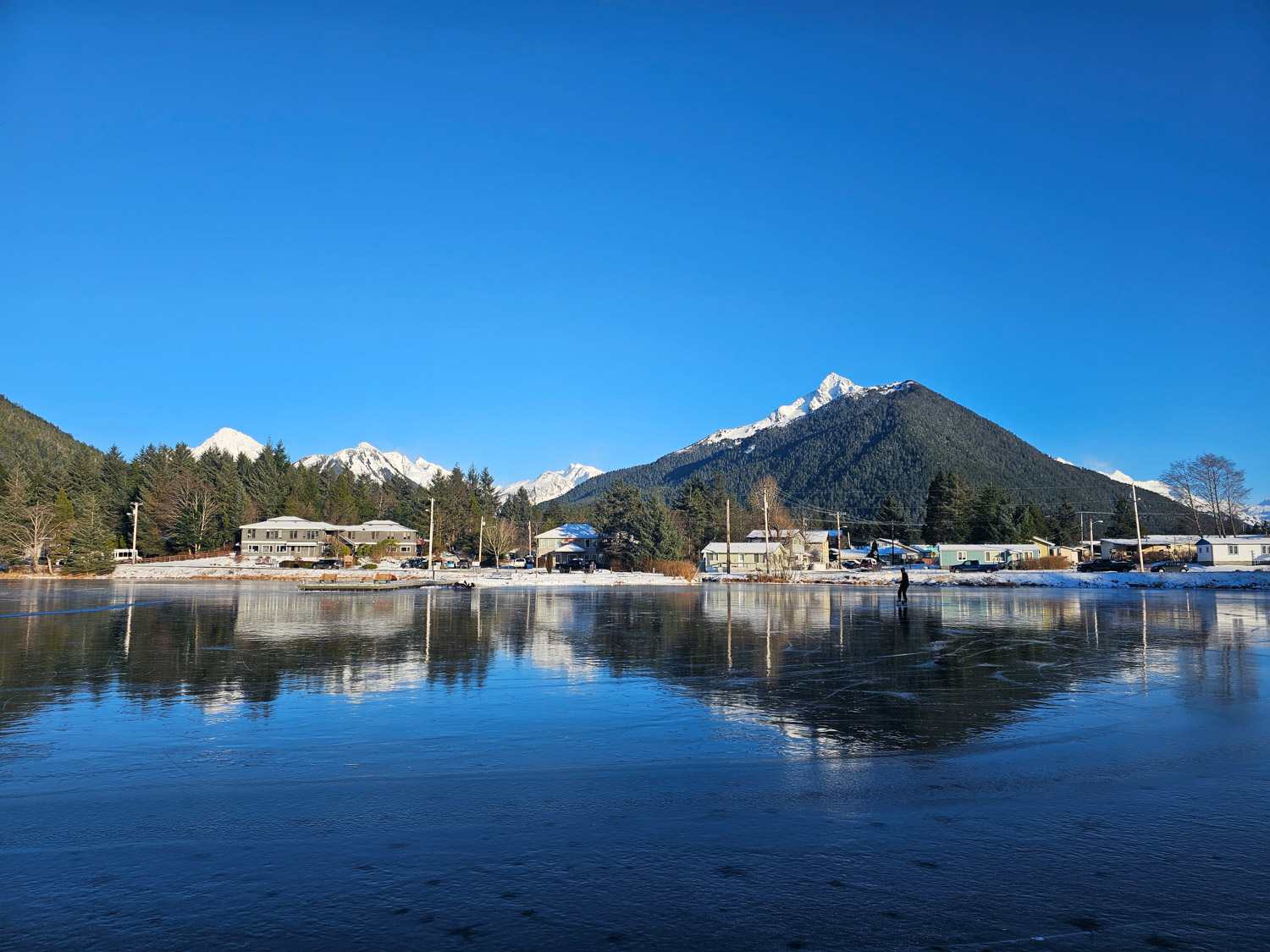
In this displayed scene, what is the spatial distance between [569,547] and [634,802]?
4245 inches

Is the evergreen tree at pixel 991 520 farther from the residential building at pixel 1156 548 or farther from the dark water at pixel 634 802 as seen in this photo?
Result: the dark water at pixel 634 802

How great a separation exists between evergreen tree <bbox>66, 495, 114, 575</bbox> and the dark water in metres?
73.4

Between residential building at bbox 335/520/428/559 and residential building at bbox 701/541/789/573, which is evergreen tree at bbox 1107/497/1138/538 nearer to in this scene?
residential building at bbox 701/541/789/573

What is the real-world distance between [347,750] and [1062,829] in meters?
7.36

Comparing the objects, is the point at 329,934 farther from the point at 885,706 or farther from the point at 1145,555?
the point at 1145,555

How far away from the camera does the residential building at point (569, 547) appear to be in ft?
355

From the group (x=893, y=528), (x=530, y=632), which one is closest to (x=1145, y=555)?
(x=893, y=528)

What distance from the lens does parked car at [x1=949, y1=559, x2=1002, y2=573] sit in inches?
3295

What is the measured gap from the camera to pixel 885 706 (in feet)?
37.5

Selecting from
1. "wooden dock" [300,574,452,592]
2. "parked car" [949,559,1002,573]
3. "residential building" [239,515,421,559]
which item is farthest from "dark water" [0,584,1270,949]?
"residential building" [239,515,421,559]

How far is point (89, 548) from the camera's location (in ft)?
256

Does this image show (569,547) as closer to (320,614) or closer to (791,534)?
(791,534)

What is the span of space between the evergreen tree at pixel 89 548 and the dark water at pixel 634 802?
241ft

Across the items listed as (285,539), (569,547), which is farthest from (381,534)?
(569,547)
